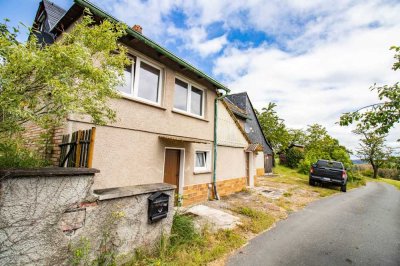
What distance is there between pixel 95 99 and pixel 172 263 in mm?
3245

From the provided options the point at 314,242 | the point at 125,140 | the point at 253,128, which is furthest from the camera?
the point at 253,128

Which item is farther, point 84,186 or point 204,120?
point 204,120

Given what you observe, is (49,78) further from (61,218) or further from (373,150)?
(373,150)

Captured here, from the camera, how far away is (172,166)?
7445 millimetres

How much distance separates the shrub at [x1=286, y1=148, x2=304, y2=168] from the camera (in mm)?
30047

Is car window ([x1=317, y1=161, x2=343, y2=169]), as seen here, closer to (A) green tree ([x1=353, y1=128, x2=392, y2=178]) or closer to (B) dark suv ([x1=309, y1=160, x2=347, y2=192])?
(B) dark suv ([x1=309, y1=160, x2=347, y2=192])

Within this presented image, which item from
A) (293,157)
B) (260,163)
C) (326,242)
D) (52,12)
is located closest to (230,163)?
(326,242)

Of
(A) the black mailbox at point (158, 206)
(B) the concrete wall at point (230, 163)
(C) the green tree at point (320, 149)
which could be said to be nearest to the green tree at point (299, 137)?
(C) the green tree at point (320, 149)

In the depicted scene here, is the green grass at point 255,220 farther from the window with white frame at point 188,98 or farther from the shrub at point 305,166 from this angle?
the shrub at point 305,166

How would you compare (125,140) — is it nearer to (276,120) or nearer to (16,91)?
(16,91)

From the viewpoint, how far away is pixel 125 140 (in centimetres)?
571

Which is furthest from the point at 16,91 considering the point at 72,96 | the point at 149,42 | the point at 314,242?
the point at 314,242

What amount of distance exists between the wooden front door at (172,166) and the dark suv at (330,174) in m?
12.4

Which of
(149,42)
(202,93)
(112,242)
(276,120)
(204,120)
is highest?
(276,120)
